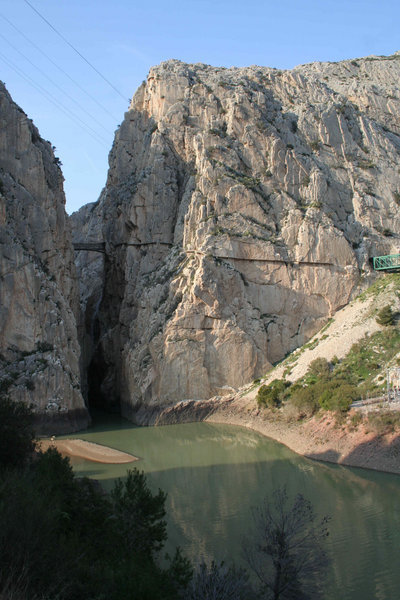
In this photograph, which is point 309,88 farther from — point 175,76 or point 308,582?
point 308,582

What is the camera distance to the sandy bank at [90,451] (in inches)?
1403

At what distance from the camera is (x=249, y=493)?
2700cm

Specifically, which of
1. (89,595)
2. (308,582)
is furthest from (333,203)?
(89,595)

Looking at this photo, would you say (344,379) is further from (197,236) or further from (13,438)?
(13,438)

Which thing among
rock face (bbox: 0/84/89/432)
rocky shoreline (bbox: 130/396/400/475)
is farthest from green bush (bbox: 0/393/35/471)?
rocky shoreline (bbox: 130/396/400/475)

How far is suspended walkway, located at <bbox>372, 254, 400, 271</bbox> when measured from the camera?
55.0 metres

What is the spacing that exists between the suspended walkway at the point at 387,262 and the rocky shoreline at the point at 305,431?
66.3ft

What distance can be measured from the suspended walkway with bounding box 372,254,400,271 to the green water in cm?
2302

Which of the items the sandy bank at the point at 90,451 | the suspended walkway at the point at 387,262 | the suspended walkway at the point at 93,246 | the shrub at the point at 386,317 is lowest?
the sandy bank at the point at 90,451

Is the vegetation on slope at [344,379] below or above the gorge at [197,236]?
below

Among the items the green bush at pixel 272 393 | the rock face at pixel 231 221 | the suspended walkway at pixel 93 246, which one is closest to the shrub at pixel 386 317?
the rock face at pixel 231 221

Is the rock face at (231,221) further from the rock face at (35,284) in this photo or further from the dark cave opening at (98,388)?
the rock face at (35,284)

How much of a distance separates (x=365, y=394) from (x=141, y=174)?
1438 inches

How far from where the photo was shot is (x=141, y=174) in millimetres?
61969
